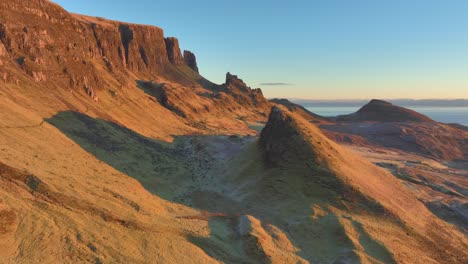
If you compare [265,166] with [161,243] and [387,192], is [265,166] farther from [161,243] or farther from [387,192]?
[161,243]

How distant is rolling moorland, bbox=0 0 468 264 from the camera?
1691 cm

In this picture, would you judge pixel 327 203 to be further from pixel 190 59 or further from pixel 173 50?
pixel 190 59

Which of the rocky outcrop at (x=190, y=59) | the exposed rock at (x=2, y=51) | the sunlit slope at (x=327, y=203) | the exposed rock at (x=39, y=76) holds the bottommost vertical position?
the sunlit slope at (x=327, y=203)

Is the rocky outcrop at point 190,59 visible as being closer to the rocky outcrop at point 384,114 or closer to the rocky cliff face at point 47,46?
the rocky outcrop at point 384,114

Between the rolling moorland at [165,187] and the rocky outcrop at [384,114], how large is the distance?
7595cm

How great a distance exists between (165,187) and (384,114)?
12616 centimetres

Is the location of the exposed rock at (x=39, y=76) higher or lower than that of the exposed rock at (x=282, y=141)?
higher

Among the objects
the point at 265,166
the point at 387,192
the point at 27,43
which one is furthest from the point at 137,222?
the point at 27,43

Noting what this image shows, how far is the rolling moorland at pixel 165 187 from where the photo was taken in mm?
16906

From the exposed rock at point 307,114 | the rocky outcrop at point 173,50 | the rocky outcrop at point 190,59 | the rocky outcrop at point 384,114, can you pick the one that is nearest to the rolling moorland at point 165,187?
the rocky outcrop at point 384,114

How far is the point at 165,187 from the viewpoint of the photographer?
3356 cm

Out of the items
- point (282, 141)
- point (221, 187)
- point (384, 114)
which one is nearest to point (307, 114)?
point (384, 114)

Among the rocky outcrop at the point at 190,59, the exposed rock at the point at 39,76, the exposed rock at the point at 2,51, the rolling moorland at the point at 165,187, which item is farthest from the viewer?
the rocky outcrop at the point at 190,59

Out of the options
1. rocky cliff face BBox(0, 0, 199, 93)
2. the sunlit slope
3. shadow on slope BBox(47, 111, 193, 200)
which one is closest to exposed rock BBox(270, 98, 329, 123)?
rocky cliff face BBox(0, 0, 199, 93)
